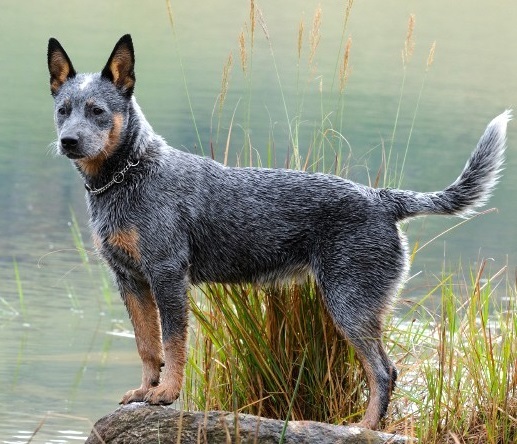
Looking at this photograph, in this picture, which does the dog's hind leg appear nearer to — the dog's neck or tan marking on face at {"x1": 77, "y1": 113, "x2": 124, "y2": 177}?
the dog's neck

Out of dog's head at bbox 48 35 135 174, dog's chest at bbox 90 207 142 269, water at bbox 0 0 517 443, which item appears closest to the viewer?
dog's head at bbox 48 35 135 174

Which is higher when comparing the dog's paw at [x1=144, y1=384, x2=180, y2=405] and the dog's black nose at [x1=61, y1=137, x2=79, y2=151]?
the dog's black nose at [x1=61, y1=137, x2=79, y2=151]

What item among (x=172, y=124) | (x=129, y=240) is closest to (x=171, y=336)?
(x=129, y=240)

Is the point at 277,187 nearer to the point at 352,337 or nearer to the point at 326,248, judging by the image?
the point at 326,248

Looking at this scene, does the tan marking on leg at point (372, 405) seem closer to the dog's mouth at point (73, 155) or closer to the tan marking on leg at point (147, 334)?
the tan marking on leg at point (147, 334)

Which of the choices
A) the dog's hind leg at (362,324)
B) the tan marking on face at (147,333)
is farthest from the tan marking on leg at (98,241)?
the dog's hind leg at (362,324)

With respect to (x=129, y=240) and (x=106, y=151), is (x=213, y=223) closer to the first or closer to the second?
(x=129, y=240)

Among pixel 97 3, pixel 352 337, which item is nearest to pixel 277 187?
pixel 352 337

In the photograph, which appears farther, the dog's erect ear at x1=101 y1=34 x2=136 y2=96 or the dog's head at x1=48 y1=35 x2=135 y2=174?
the dog's erect ear at x1=101 y1=34 x2=136 y2=96

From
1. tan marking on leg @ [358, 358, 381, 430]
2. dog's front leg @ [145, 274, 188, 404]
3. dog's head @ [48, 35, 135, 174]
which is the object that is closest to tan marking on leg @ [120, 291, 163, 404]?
dog's front leg @ [145, 274, 188, 404]

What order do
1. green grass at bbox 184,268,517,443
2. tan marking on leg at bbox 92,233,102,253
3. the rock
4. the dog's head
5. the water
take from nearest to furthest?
the rock
the dog's head
tan marking on leg at bbox 92,233,102,253
green grass at bbox 184,268,517,443
the water

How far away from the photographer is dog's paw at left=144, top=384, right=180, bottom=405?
582 cm

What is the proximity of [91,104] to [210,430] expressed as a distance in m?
1.55

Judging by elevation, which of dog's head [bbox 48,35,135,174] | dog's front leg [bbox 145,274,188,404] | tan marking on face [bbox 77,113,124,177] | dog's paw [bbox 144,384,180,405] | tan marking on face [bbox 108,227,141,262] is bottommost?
dog's paw [bbox 144,384,180,405]
